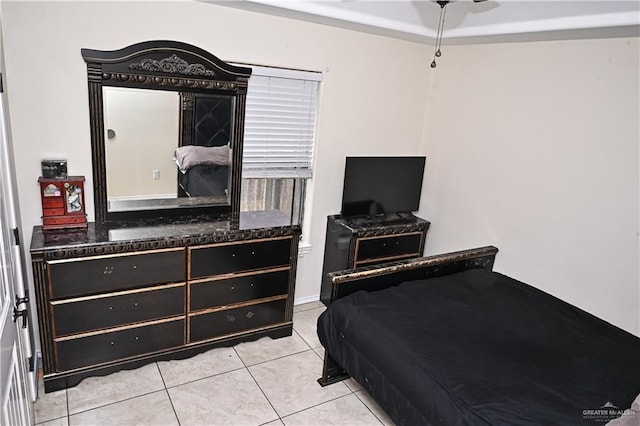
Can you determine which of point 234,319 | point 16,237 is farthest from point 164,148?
point 234,319

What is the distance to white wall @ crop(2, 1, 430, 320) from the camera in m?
2.52

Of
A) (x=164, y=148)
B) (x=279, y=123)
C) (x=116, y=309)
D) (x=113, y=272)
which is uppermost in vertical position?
(x=279, y=123)

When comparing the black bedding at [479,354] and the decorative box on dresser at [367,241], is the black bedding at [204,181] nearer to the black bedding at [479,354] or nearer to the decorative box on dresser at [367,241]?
the decorative box on dresser at [367,241]

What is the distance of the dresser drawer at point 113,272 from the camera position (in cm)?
251

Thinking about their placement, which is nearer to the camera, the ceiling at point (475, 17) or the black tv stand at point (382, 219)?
the ceiling at point (475, 17)

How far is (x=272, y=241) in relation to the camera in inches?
124

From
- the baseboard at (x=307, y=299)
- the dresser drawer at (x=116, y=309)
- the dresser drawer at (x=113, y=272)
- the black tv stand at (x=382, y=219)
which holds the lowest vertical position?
the baseboard at (x=307, y=299)

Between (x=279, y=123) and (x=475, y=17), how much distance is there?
164cm

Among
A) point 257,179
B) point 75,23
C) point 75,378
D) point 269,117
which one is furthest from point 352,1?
point 75,378

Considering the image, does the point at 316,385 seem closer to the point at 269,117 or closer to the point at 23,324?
the point at 23,324

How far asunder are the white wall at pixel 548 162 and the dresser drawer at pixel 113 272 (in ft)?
8.10

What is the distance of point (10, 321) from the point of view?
6.16ft

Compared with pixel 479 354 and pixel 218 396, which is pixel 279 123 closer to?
pixel 218 396

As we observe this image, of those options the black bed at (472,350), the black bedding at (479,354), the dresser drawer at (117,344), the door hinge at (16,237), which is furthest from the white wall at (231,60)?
the black bedding at (479,354)
